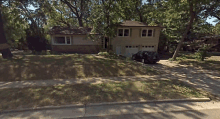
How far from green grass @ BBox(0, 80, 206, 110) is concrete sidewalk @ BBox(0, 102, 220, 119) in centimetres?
35

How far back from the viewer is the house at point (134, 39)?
1825 centimetres

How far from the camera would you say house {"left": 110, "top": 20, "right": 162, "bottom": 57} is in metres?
18.2

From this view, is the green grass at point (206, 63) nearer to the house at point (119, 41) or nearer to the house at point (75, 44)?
the house at point (119, 41)

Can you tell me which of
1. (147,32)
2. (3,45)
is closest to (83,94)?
(3,45)

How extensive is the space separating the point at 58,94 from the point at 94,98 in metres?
1.75

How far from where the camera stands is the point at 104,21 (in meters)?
14.1

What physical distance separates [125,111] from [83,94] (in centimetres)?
213

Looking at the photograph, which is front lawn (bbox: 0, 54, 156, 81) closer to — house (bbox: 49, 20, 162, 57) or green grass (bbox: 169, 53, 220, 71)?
green grass (bbox: 169, 53, 220, 71)

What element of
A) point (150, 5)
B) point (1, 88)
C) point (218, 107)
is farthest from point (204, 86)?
point (150, 5)

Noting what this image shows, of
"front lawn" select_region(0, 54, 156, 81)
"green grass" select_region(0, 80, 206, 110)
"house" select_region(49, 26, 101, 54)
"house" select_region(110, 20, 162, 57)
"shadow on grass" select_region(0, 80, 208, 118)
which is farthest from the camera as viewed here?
"house" select_region(49, 26, 101, 54)

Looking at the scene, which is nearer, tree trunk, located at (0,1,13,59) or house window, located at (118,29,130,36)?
tree trunk, located at (0,1,13,59)

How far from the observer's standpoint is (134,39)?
18.5 meters

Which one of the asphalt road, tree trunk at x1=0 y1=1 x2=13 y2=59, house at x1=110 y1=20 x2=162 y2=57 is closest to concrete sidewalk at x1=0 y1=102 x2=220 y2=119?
the asphalt road

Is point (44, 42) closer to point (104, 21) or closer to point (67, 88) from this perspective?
point (104, 21)
